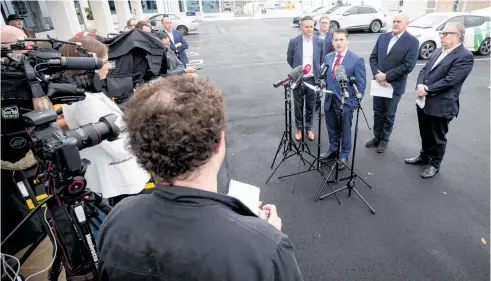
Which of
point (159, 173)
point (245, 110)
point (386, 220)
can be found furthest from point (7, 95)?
point (245, 110)

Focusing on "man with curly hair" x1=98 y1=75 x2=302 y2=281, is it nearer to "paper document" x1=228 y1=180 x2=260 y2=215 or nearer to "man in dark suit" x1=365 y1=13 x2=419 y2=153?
"paper document" x1=228 y1=180 x2=260 y2=215

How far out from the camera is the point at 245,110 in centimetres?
624

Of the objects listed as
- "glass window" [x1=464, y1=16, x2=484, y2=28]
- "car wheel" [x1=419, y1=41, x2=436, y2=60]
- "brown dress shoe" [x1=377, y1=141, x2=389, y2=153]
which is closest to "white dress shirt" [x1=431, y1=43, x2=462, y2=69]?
"brown dress shoe" [x1=377, y1=141, x2=389, y2=153]

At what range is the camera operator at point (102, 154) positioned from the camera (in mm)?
2051

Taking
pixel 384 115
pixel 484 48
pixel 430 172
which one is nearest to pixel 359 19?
pixel 484 48

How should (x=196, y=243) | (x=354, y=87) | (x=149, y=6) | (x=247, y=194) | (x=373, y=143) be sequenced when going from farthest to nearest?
1. (x=149, y=6)
2. (x=373, y=143)
3. (x=354, y=87)
4. (x=247, y=194)
5. (x=196, y=243)

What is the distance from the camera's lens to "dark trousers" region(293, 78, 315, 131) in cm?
440

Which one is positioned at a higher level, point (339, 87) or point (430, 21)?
point (430, 21)

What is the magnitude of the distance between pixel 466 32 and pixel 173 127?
11744mm

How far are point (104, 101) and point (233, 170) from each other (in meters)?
2.21

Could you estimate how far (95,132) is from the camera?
1.58 meters

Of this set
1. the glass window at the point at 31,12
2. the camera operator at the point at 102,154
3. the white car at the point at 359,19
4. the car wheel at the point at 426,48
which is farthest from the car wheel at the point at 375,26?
the glass window at the point at 31,12

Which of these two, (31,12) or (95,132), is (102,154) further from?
(31,12)

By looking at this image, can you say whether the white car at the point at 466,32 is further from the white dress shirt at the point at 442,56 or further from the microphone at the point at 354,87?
the microphone at the point at 354,87
